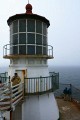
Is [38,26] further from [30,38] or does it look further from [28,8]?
[28,8]

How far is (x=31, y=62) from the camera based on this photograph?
1402cm

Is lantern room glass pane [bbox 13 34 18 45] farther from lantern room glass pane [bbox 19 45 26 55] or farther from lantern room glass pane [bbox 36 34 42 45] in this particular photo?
lantern room glass pane [bbox 36 34 42 45]

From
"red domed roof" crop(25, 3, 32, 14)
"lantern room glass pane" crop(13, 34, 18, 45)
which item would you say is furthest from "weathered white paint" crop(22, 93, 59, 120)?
"red domed roof" crop(25, 3, 32, 14)

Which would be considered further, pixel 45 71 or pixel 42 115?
pixel 45 71

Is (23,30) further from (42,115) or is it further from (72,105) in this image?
(72,105)

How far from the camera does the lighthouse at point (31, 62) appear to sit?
44.7ft

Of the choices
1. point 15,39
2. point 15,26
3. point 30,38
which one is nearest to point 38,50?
point 30,38

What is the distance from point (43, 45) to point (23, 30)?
1.74 m

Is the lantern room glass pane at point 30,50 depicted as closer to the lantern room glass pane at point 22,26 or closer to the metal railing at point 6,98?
the lantern room glass pane at point 22,26

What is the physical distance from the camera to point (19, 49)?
13.8m

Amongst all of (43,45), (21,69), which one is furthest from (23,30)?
(21,69)

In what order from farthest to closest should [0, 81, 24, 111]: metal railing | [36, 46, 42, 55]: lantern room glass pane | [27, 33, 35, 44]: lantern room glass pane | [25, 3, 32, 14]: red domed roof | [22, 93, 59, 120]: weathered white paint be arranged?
[25, 3, 32, 14]: red domed roof → [36, 46, 42, 55]: lantern room glass pane → [27, 33, 35, 44]: lantern room glass pane → [22, 93, 59, 120]: weathered white paint → [0, 81, 24, 111]: metal railing

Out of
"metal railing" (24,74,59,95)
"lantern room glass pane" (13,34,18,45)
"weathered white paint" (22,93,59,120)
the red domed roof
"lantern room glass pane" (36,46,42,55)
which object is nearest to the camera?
"metal railing" (24,74,59,95)

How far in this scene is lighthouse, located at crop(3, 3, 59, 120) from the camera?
44.7ft
